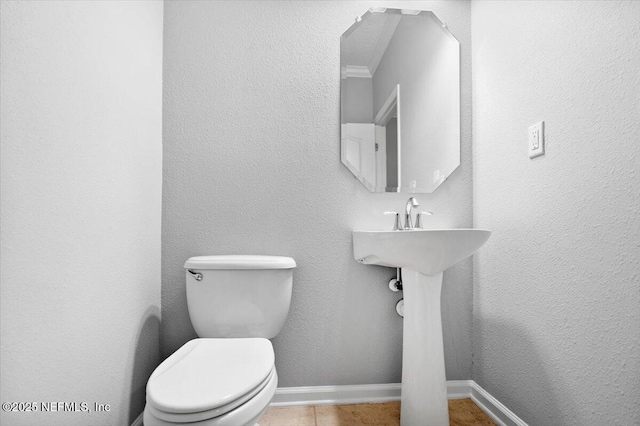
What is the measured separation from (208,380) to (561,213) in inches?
46.0

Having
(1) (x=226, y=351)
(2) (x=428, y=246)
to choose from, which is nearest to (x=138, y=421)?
(1) (x=226, y=351)

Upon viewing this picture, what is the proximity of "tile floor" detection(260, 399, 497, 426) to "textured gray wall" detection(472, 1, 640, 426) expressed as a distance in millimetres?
139

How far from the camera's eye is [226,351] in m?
1.12

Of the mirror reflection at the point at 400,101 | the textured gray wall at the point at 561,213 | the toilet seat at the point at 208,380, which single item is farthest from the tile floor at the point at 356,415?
the mirror reflection at the point at 400,101

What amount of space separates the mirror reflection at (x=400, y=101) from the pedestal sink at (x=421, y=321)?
0.42 meters

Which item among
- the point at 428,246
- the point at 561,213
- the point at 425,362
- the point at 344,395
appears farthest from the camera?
the point at 344,395

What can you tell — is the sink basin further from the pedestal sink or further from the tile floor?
the tile floor

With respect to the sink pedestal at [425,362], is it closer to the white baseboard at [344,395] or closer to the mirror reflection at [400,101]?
the white baseboard at [344,395]

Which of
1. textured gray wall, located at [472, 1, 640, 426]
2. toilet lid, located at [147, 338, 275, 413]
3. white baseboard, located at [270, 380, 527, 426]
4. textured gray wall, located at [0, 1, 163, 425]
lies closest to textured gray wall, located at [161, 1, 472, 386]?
white baseboard, located at [270, 380, 527, 426]

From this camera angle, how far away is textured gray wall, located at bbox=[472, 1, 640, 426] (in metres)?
0.91

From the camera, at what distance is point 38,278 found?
808 mm

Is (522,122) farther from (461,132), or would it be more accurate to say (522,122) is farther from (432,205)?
(432,205)

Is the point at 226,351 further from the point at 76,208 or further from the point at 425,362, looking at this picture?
the point at 425,362

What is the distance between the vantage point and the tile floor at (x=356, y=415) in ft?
4.65
